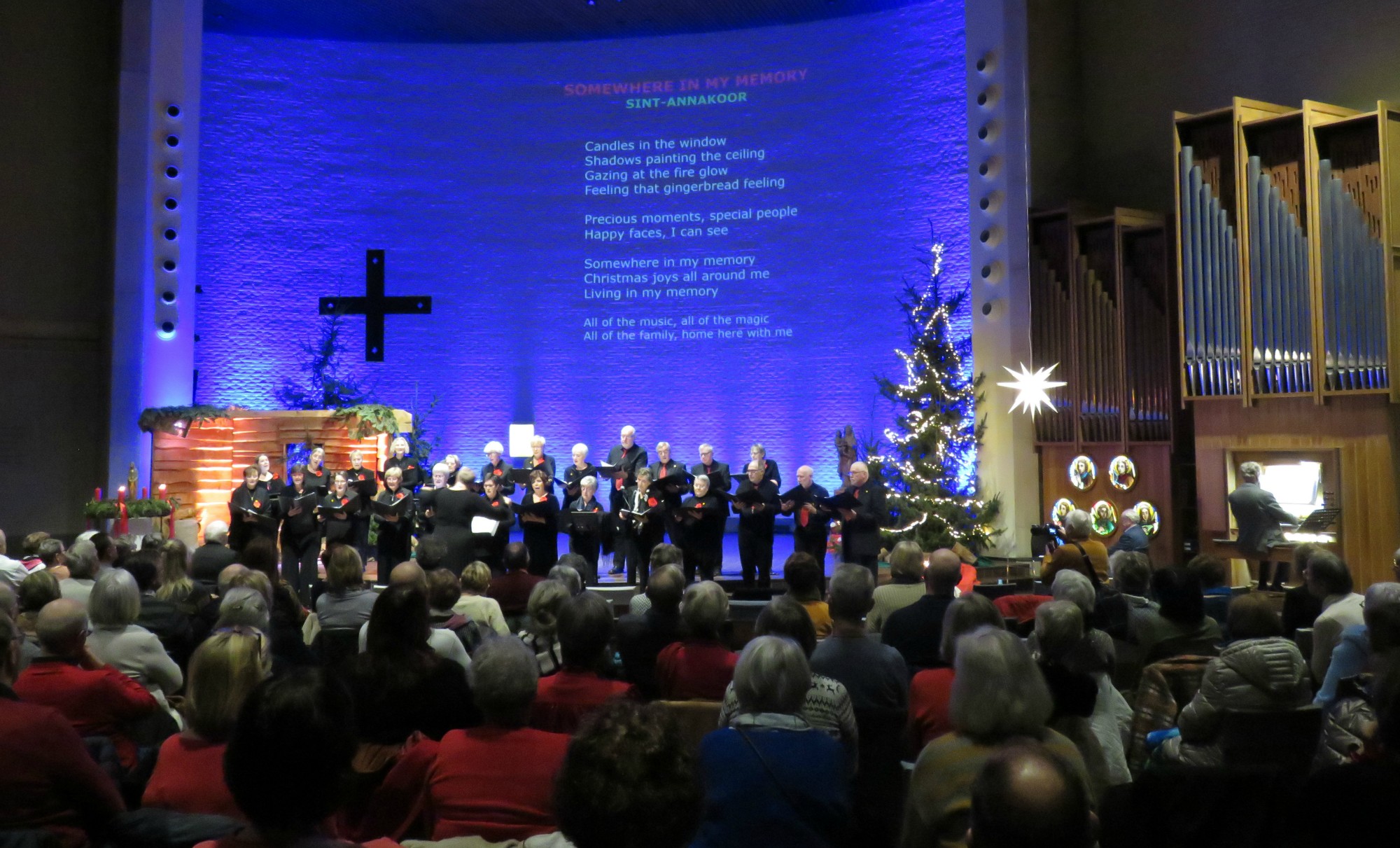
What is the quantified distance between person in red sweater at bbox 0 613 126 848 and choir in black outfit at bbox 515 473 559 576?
6215 millimetres

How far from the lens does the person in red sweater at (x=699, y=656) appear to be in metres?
3.50

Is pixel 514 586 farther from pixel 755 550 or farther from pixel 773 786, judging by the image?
pixel 755 550

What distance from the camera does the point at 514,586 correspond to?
5.48m

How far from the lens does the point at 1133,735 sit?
3346mm

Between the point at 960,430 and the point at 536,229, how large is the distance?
5.41 metres

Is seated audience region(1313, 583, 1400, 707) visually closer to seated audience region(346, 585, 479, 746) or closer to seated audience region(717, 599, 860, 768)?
seated audience region(717, 599, 860, 768)

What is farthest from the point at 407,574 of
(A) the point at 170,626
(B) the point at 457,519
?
(B) the point at 457,519

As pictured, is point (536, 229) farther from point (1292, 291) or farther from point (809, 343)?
point (1292, 291)

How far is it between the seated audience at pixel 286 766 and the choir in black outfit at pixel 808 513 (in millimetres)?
7006

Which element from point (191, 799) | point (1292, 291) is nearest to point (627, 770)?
point (191, 799)

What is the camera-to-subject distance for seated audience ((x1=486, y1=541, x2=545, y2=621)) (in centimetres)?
546

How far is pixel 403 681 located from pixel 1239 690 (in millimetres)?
2154

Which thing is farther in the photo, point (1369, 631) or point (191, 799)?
point (1369, 631)

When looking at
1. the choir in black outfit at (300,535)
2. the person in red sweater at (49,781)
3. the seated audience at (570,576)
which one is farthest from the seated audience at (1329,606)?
the choir in black outfit at (300,535)
